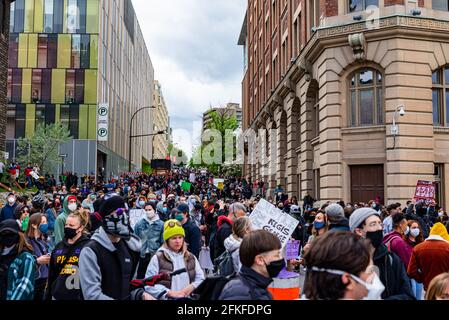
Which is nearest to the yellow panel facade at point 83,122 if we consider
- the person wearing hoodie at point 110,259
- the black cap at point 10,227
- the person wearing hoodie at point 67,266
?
the black cap at point 10,227

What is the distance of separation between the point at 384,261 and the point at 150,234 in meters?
5.40

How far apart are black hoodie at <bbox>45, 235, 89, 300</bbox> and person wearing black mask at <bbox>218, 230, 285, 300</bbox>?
2.18 m

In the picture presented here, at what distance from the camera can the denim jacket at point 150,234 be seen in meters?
9.09

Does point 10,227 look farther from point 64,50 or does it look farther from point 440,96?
point 64,50

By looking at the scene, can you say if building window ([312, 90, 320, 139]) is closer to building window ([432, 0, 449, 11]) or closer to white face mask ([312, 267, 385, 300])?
building window ([432, 0, 449, 11])

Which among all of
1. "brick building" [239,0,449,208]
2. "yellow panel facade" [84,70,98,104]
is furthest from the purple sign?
"yellow panel facade" [84,70,98,104]

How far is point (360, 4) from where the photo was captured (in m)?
24.4

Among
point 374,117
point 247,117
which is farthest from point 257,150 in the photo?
point 374,117

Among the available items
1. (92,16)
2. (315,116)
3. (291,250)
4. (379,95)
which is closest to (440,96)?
(379,95)

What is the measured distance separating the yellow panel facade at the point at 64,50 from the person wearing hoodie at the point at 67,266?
49837 millimetres

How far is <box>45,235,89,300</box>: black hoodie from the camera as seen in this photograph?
16.7 feet

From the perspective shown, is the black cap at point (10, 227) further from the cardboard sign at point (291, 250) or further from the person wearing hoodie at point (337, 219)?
the cardboard sign at point (291, 250)
